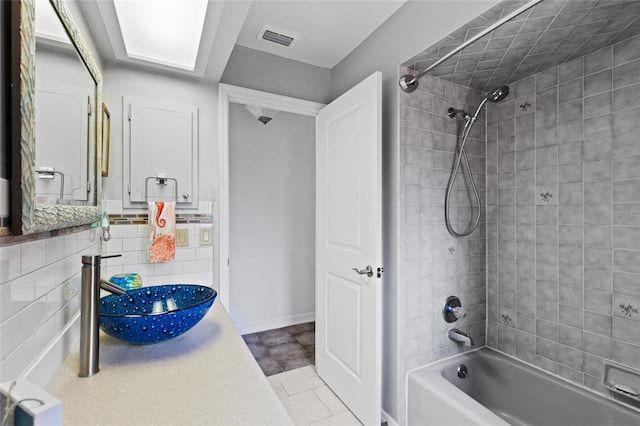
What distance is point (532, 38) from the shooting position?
4.77 feet

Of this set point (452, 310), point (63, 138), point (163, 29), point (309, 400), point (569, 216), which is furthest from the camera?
point (309, 400)

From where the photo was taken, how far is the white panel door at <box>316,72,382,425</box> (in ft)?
5.58

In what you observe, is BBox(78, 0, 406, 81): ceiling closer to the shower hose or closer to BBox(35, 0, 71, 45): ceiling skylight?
BBox(35, 0, 71, 45): ceiling skylight

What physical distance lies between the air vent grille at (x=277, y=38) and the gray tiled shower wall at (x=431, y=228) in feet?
3.07

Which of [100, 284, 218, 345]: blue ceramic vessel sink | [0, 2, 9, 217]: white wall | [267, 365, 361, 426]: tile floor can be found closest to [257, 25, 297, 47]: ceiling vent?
[0, 2, 9, 217]: white wall

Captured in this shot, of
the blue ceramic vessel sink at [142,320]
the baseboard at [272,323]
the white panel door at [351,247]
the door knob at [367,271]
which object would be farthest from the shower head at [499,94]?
the baseboard at [272,323]

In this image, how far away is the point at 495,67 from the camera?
1752 millimetres

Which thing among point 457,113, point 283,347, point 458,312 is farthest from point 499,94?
point 283,347

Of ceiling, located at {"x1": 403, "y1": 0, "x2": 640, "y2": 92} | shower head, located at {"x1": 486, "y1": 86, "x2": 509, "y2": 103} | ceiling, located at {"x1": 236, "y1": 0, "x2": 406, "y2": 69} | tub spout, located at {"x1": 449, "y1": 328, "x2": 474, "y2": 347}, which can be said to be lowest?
tub spout, located at {"x1": 449, "y1": 328, "x2": 474, "y2": 347}

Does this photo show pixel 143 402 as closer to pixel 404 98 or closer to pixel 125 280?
pixel 125 280

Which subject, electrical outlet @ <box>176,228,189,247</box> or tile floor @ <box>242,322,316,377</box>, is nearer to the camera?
electrical outlet @ <box>176,228,189,247</box>

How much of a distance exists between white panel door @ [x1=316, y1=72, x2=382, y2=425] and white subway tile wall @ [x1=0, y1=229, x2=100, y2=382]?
1.33m

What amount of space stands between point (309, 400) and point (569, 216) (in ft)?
6.34

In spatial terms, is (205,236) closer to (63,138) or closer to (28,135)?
(63,138)
